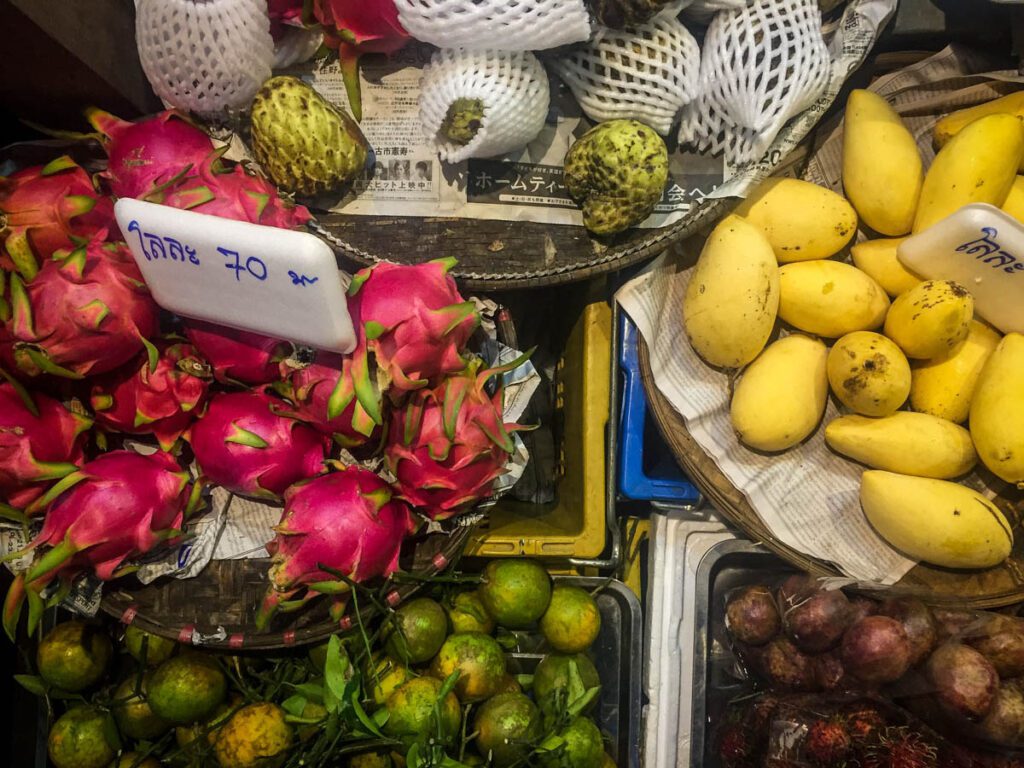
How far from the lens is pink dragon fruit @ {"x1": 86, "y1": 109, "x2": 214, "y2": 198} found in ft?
3.66

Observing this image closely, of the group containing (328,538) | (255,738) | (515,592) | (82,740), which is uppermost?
(328,538)

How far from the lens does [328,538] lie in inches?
41.6

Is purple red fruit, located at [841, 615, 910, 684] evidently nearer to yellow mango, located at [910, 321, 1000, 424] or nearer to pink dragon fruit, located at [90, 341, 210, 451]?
yellow mango, located at [910, 321, 1000, 424]

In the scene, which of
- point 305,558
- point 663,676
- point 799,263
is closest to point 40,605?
point 305,558

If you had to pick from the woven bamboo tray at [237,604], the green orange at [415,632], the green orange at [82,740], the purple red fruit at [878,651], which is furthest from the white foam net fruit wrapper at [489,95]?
the green orange at [82,740]

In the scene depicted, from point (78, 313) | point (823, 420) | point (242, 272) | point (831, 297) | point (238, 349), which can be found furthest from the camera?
point (823, 420)

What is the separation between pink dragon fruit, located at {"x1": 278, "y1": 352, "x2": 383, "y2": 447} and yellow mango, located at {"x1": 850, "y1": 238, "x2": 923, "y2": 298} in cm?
98

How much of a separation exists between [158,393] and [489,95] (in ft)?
2.32

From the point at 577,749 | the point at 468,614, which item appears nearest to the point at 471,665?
the point at 468,614

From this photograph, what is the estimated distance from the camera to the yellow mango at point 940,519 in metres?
1.21

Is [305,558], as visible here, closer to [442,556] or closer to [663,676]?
[442,556]

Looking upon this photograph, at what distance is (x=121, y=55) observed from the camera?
1.26m

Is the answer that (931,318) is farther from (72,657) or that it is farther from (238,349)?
(72,657)

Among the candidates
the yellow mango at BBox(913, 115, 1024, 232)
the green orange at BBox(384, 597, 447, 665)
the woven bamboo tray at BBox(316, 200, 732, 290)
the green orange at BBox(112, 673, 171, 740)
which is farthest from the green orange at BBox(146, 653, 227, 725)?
the yellow mango at BBox(913, 115, 1024, 232)
